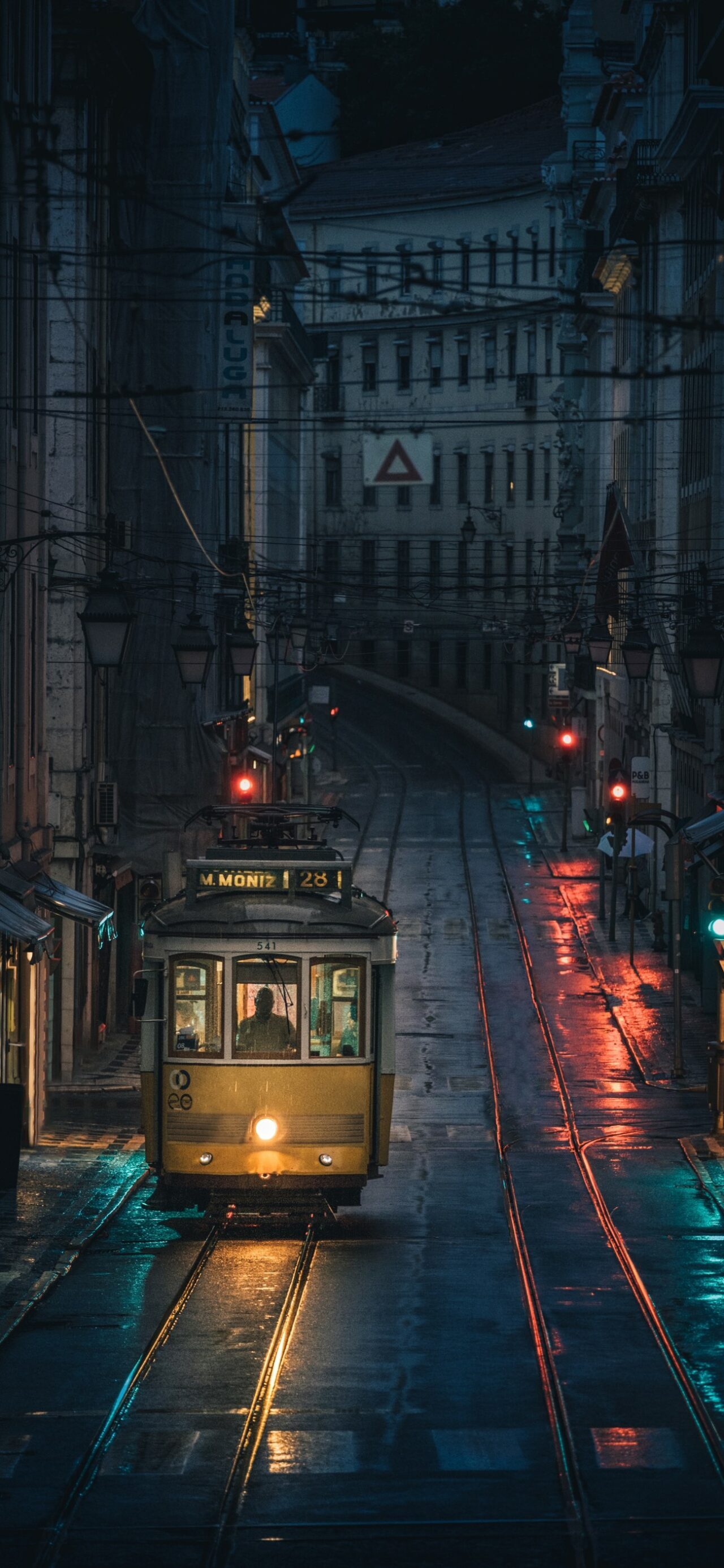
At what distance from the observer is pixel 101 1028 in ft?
113

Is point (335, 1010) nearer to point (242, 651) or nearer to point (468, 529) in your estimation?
point (242, 651)

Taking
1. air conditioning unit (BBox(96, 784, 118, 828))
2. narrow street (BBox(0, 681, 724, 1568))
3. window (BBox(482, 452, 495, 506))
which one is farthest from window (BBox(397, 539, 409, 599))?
narrow street (BBox(0, 681, 724, 1568))

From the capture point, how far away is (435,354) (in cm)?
8288

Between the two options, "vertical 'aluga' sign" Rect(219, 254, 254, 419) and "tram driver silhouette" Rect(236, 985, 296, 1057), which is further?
"vertical 'aluga' sign" Rect(219, 254, 254, 419)

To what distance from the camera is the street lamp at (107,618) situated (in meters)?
21.1

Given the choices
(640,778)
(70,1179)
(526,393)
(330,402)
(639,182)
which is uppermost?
(639,182)

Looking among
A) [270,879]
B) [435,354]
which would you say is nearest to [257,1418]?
[270,879]

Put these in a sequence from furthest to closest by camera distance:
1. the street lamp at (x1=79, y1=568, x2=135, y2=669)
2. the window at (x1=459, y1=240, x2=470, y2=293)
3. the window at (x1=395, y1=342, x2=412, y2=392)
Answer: the window at (x1=395, y1=342, x2=412, y2=392), the window at (x1=459, y1=240, x2=470, y2=293), the street lamp at (x1=79, y1=568, x2=135, y2=669)

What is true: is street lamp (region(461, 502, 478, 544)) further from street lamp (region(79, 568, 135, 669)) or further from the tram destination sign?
the tram destination sign

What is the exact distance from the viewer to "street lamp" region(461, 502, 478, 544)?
7806cm

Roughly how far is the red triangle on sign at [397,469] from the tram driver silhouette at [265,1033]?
9.89 m

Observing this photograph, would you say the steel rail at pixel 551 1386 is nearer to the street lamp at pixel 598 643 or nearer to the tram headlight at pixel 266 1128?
the tram headlight at pixel 266 1128

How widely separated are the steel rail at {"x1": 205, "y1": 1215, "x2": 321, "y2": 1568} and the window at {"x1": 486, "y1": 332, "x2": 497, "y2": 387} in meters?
64.7

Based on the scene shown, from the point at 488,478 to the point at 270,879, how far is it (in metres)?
63.5
